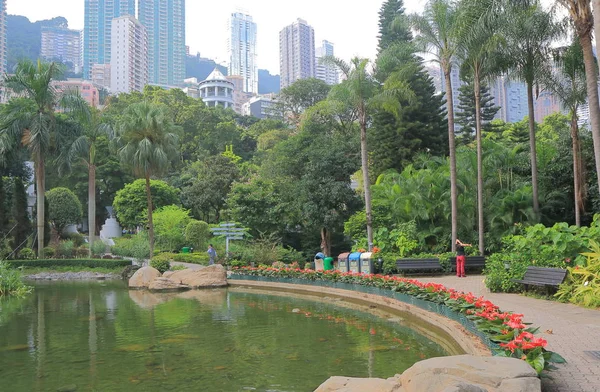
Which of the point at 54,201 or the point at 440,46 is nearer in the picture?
the point at 440,46

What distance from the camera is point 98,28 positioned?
176500mm

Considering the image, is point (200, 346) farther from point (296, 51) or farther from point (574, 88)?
point (296, 51)

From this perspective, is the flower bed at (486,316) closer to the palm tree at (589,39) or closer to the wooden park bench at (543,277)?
the wooden park bench at (543,277)

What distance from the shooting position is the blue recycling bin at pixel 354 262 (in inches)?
685

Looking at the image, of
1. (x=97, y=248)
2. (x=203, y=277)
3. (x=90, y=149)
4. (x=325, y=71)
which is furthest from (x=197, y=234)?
(x=325, y=71)

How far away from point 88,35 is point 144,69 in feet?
136

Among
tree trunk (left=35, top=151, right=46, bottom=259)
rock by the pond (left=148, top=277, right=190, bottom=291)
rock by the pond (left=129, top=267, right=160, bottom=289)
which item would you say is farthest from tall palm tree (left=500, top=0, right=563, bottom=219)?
tree trunk (left=35, top=151, right=46, bottom=259)

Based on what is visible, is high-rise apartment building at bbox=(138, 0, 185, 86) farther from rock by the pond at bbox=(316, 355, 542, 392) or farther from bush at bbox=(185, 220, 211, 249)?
rock by the pond at bbox=(316, 355, 542, 392)

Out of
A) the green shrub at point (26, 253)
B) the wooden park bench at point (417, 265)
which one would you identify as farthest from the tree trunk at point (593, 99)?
the green shrub at point (26, 253)

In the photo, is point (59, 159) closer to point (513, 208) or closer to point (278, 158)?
point (278, 158)

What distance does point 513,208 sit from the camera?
20.7 m

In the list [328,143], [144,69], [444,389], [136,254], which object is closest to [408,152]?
[328,143]

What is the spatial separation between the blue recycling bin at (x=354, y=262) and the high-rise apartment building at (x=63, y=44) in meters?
186

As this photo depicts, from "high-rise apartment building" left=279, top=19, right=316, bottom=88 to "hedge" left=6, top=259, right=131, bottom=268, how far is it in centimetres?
13676
